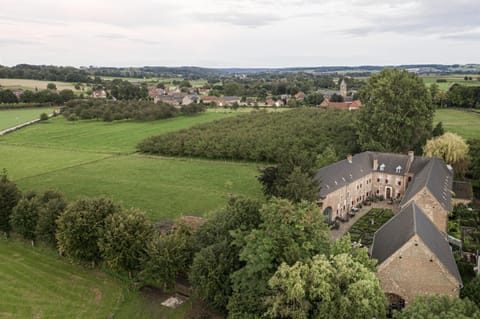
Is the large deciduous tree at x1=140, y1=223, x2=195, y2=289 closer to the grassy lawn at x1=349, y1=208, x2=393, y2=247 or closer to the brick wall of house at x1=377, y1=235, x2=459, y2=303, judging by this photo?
the brick wall of house at x1=377, y1=235, x2=459, y2=303

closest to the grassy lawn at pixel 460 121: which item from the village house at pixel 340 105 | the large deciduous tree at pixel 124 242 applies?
the village house at pixel 340 105

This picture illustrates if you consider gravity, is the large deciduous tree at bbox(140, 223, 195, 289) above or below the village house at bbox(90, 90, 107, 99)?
below

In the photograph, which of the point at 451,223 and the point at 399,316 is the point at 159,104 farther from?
the point at 399,316

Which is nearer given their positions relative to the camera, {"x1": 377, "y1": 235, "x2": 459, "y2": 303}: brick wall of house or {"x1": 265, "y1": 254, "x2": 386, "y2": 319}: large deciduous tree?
{"x1": 265, "y1": 254, "x2": 386, "y2": 319}: large deciduous tree

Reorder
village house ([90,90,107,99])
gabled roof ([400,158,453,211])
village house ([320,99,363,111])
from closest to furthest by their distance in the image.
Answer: gabled roof ([400,158,453,211]) < village house ([320,99,363,111]) < village house ([90,90,107,99])

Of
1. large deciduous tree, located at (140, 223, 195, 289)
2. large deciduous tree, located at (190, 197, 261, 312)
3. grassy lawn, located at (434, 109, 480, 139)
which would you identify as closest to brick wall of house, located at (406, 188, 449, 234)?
large deciduous tree, located at (190, 197, 261, 312)

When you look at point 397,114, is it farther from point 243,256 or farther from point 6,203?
point 6,203

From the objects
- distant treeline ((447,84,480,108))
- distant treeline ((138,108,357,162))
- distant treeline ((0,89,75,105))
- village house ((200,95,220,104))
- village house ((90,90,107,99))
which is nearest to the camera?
distant treeline ((138,108,357,162))
